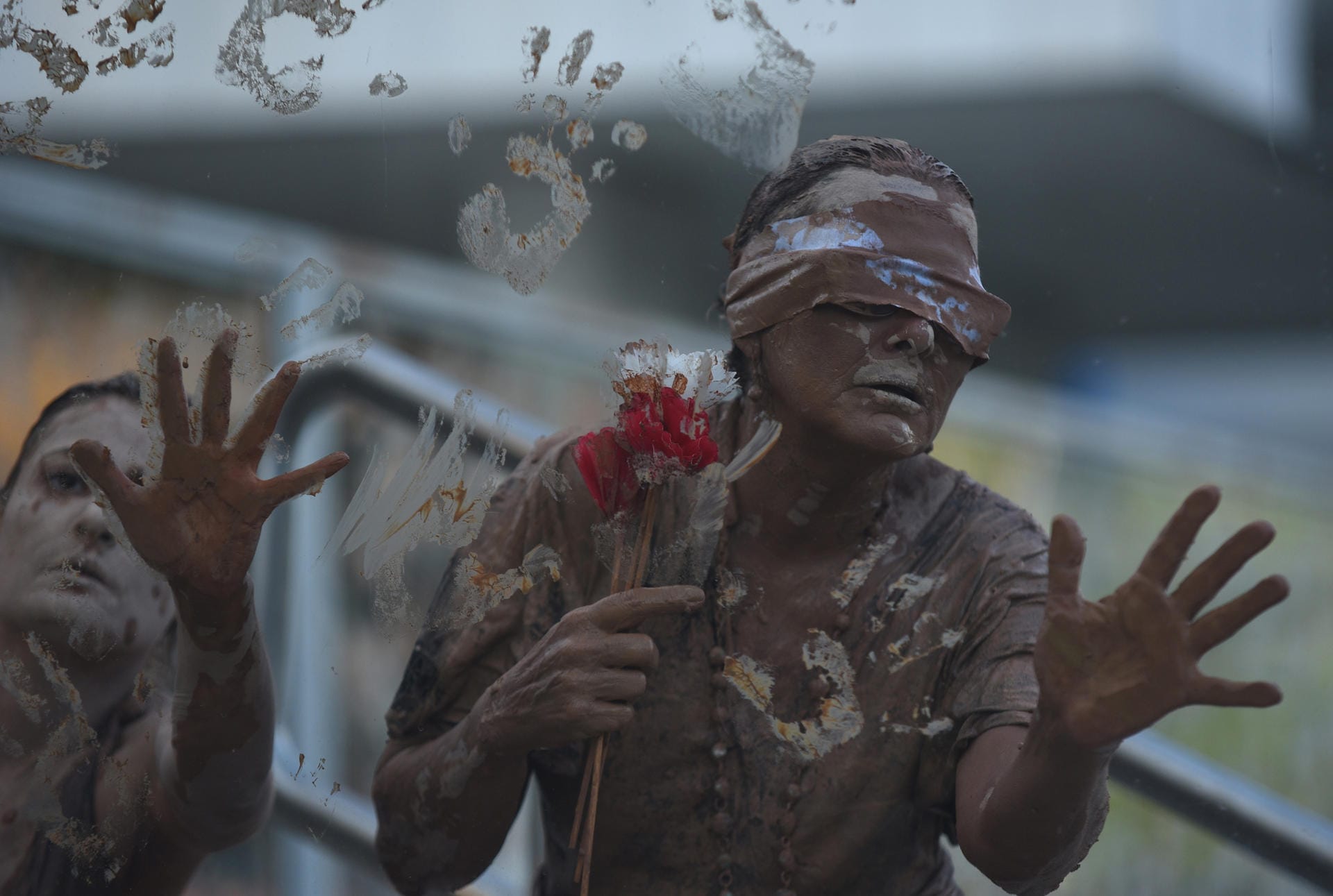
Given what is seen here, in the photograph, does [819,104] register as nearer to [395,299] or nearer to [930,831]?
[395,299]

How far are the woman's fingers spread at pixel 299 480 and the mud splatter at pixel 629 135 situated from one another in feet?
1.85

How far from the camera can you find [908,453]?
4.47 ft

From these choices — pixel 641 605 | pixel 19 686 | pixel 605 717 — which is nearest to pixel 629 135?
pixel 641 605

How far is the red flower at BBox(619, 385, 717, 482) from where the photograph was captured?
1.37m

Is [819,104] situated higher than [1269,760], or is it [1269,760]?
[819,104]

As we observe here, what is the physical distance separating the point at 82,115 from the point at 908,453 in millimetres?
1038

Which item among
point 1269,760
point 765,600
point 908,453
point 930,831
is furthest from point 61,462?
point 1269,760

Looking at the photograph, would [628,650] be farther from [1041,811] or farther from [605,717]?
[1041,811]

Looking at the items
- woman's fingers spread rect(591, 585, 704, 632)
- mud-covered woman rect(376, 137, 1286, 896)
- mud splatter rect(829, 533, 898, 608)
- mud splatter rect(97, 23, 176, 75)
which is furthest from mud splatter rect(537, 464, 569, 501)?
mud splatter rect(97, 23, 176, 75)

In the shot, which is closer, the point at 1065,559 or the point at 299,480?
the point at 1065,559

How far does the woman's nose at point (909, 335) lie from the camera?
136cm

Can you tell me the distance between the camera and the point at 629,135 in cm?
165

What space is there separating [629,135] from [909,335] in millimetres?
496

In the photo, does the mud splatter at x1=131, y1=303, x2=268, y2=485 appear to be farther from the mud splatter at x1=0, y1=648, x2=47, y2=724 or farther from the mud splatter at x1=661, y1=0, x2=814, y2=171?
the mud splatter at x1=661, y1=0, x2=814, y2=171
